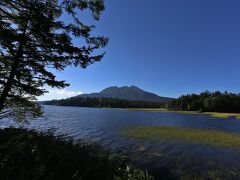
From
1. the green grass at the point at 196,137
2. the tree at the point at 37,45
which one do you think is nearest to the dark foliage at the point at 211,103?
the green grass at the point at 196,137

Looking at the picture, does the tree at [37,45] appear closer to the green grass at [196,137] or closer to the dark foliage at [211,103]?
the green grass at [196,137]

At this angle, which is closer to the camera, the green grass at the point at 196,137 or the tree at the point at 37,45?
the tree at the point at 37,45

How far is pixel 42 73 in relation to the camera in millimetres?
12055

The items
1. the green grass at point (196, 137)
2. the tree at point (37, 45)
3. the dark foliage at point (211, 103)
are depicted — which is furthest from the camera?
the dark foliage at point (211, 103)

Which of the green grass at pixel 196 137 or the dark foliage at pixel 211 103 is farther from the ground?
the dark foliage at pixel 211 103

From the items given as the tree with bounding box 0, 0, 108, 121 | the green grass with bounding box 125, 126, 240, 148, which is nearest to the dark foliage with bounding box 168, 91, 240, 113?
the green grass with bounding box 125, 126, 240, 148

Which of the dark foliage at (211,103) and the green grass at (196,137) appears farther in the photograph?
the dark foliage at (211,103)

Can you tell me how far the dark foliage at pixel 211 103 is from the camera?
126 meters

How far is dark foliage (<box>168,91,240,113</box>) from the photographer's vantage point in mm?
126188

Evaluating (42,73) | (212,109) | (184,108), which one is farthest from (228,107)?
(42,73)

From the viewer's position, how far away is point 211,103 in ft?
415

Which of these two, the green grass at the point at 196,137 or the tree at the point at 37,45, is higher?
the tree at the point at 37,45

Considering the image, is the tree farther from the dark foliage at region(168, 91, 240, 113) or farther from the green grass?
the dark foliage at region(168, 91, 240, 113)

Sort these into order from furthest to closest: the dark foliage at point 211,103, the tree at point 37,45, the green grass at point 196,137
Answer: the dark foliage at point 211,103 < the green grass at point 196,137 < the tree at point 37,45
